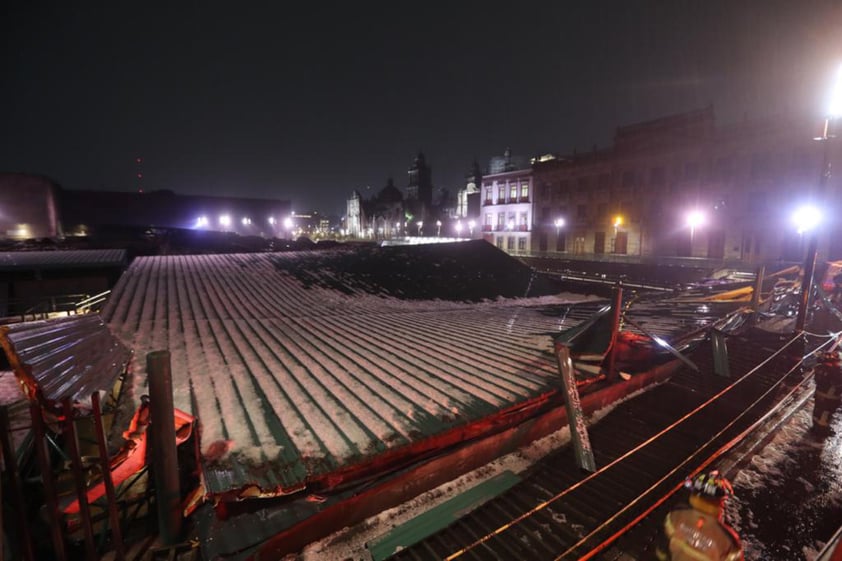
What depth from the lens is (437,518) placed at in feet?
12.9

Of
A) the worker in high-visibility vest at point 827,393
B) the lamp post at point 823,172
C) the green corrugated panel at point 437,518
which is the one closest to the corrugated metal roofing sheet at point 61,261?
the green corrugated panel at point 437,518

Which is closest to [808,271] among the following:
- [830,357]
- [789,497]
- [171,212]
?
[830,357]

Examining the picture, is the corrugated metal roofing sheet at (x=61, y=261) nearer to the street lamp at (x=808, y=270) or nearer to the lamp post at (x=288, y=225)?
the street lamp at (x=808, y=270)

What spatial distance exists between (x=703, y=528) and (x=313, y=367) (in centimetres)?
516

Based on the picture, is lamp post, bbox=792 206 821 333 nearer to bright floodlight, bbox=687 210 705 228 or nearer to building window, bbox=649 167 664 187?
bright floodlight, bbox=687 210 705 228

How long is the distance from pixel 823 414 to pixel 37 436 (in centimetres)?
1030

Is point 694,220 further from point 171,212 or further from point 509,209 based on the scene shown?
point 171,212

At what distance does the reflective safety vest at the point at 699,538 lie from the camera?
2.54m

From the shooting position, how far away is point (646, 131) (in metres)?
33.8

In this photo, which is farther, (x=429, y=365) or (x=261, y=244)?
(x=261, y=244)

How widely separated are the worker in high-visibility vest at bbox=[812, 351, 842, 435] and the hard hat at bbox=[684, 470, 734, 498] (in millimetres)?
5649

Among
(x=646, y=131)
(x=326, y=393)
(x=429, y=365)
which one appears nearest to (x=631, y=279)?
(x=646, y=131)

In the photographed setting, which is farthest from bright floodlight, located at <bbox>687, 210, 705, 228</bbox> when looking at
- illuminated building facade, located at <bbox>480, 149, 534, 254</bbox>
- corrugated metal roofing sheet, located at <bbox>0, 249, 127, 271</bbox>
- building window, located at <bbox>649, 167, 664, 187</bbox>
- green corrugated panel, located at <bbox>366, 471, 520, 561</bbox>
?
corrugated metal roofing sheet, located at <bbox>0, 249, 127, 271</bbox>

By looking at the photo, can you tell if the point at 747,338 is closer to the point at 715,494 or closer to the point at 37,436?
the point at 715,494
